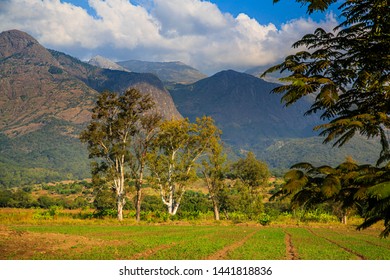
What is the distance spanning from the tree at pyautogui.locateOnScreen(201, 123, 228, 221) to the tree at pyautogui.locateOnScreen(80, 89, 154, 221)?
509 inches

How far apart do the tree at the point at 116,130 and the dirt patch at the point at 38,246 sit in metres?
25.1

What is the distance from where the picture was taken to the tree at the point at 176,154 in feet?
178

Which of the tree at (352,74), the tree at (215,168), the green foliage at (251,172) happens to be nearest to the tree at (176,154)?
the tree at (215,168)

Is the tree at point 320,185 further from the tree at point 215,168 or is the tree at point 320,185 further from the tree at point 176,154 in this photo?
the tree at point 215,168

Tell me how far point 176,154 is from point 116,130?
1080 centimetres

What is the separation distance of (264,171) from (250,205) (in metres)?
14.7

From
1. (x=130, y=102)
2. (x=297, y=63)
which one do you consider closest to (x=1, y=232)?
(x=297, y=63)

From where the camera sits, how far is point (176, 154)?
5691cm

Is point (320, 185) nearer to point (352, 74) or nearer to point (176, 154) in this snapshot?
point (352, 74)

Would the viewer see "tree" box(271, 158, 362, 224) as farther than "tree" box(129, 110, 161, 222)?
No

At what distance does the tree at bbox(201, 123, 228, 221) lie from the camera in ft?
189

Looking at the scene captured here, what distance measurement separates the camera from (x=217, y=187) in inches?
2345

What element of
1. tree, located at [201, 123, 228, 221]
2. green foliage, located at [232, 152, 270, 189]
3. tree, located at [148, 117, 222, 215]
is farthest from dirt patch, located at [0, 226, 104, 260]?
green foliage, located at [232, 152, 270, 189]

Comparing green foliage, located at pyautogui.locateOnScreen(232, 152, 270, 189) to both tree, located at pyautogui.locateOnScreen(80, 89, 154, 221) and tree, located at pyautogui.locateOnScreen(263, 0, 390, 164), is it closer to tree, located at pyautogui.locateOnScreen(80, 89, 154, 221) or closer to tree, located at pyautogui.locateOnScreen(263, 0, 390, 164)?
tree, located at pyautogui.locateOnScreen(80, 89, 154, 221)
